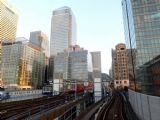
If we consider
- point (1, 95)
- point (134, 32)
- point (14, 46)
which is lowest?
point (1, 95)

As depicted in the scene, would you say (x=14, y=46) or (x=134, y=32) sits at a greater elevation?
(x=14, y=46)

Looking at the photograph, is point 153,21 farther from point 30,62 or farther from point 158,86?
point 30,62

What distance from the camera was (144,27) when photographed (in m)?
70.2

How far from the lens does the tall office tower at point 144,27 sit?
212 feet

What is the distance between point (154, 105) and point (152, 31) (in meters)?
54.1

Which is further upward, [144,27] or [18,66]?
[144,27]

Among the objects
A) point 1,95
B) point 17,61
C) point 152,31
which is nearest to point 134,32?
point 152,31

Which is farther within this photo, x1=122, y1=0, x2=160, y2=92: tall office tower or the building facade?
the building facade

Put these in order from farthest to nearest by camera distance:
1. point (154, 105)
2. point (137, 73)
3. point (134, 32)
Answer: point (134, 32) < point (137, 73) < point (154, 105)

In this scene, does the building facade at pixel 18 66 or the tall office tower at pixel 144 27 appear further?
the building facade at pixel 18 66

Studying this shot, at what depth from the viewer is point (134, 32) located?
63.7m

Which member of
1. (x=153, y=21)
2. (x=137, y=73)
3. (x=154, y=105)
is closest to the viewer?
(x=154, y=105)

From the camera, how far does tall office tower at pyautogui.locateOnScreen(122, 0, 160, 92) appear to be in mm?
64688

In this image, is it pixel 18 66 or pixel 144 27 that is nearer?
pixel 144 27
